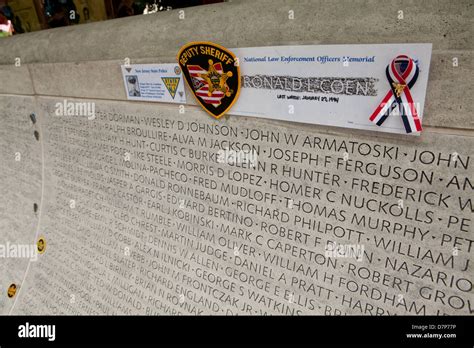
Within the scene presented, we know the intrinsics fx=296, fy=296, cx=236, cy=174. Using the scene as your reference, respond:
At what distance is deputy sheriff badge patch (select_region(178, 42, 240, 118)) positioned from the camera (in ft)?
4.62

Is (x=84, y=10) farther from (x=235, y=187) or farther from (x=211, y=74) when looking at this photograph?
(x=235, y=187)

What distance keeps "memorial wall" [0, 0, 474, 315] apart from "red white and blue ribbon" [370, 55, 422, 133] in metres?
0.05

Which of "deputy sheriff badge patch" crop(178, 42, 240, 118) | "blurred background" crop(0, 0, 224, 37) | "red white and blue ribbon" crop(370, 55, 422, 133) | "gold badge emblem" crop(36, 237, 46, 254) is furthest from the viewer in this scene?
"blurred background" crop(0, 0, 224, 37)

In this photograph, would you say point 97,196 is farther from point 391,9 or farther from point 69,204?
point 391,9

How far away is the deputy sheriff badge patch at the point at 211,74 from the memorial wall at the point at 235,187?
63 millimetres

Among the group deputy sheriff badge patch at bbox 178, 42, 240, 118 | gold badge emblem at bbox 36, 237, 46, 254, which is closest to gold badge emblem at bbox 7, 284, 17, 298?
gold badge emblem at bbox 36, 237, 46, 254

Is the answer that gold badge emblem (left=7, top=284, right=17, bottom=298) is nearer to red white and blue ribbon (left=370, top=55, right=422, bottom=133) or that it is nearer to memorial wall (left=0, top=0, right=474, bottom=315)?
memorial wall (left=0, top=0, right=474, bottom=315)

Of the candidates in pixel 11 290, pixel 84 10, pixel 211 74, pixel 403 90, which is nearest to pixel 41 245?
pixel 11 290

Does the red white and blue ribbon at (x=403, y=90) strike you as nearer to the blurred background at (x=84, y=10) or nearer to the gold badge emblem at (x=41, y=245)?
the gold badge emblem at (x=41, y=245)

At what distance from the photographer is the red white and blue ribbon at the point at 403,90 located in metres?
0.98

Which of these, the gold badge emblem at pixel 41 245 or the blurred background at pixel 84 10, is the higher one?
the blurred background at pixel 84 10

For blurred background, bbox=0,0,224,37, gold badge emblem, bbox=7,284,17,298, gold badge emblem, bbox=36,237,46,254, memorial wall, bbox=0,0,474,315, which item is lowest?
gold badge emblem, bbox=7,284,17,298

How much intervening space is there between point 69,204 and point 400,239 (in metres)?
2.42

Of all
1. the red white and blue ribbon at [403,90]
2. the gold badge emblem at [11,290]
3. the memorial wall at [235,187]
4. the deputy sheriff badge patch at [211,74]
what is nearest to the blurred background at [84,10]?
the memorial wall at [235,187]
